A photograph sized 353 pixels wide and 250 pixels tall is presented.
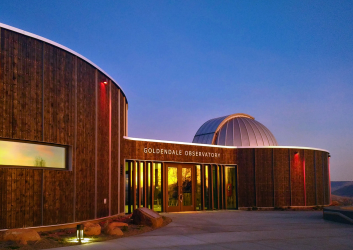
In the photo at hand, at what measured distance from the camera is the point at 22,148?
13070mm

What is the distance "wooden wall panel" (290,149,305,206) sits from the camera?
1008 inches

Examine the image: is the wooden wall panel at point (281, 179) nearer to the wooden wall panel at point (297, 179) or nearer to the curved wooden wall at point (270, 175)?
the curved wooden wall at point (270, 175)

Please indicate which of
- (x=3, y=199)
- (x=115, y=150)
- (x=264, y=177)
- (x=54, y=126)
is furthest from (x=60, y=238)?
(x=264, y=177)

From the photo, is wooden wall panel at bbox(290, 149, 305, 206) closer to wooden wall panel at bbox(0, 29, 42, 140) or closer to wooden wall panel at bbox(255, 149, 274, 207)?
wooden wall panel at bbox(255, 149, 274, 207)

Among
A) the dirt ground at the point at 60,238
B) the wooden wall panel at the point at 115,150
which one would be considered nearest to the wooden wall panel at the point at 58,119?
the dirt ground at the point at 60,238

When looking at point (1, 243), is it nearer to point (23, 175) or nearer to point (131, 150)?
point (23, 175)

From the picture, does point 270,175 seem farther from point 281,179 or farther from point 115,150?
point 115,150

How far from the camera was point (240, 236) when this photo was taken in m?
12.8

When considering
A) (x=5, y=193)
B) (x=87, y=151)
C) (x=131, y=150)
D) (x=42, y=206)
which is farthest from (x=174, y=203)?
(x=5, y=193)

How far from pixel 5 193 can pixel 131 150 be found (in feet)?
30.1

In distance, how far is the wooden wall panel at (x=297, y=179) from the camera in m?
25.6

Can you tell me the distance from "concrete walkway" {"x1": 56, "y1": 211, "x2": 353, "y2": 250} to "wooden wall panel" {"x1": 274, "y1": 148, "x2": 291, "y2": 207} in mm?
8207

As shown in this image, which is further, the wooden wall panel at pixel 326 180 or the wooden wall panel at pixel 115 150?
the wooden wall panel at pixel 326 180

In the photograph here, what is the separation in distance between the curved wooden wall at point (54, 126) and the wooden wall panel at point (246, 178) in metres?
9.88
